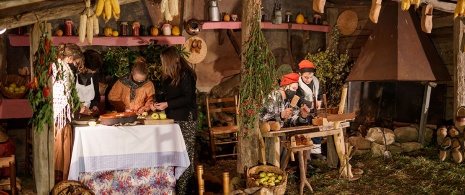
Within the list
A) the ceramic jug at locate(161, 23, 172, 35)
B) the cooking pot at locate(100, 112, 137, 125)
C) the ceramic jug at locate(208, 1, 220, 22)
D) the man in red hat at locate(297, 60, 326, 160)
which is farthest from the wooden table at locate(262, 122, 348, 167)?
the ceramic jug at locate(208, 1, 220, 22)

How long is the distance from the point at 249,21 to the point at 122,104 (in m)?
1.84

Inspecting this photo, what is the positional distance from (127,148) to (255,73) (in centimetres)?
160

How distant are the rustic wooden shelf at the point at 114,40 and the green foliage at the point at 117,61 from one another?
0.13m

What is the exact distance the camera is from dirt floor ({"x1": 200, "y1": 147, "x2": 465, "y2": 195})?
6.33 meters

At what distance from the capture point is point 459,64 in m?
7.71

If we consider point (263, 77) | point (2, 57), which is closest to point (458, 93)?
point (263, 77)

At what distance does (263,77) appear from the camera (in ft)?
18.3

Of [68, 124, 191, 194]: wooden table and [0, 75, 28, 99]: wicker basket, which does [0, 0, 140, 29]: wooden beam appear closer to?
[68, 124, 191, 194]: wooden table

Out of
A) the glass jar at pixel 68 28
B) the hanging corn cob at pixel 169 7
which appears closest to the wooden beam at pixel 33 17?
the hanging corn cob at pixel 169 7

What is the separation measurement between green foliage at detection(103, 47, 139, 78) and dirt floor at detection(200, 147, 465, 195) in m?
2.06

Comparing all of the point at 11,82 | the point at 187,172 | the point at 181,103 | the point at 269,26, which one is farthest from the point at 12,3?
the point at 269,26

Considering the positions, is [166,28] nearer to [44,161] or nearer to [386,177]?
[44,161]

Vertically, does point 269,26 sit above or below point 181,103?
above

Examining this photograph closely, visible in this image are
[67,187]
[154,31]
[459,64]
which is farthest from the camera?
[154,31]
